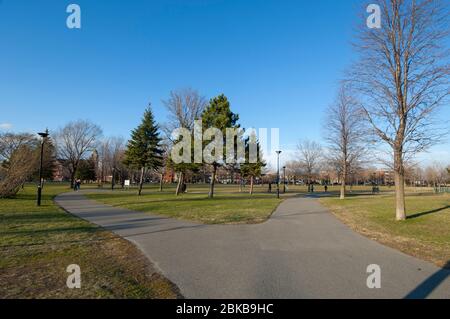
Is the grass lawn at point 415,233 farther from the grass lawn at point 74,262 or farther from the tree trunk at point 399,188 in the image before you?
the grass lawn at point 74,262

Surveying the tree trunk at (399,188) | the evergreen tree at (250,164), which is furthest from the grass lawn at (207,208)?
the evergreen tree at (250,164)

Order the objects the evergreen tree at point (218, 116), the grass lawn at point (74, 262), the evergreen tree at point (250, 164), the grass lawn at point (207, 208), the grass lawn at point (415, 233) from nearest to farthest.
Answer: the grass lawn at point (74, 262) → the grass lawn at point (415, 233) → the grass lawn at point (207, 208) → the evergreen tree at point (218, 116) → the evergreen tree at point (250, 164)

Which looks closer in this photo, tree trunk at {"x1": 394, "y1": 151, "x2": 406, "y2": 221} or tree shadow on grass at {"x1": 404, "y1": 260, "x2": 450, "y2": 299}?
tree shadow on grass at {"x1": 404, "y1": 260, "x2": 450, "y2": 299}

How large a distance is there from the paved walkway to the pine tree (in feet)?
90.4

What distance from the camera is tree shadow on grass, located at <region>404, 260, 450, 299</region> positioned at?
4281 millimetres

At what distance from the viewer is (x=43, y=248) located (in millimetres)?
6887

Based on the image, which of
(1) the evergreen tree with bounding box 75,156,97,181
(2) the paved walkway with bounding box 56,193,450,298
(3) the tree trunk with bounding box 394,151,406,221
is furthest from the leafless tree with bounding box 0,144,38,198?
(1) the evergreen tree with bounding box 75,156,97,181

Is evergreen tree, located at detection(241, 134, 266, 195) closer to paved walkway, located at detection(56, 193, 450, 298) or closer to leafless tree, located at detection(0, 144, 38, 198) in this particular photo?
leafless tree, located at detection(0, 144, 38, 198)

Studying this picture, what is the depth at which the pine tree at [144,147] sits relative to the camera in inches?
1417

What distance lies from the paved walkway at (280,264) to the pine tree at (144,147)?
27545mm

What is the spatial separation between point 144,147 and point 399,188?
1208 inches
